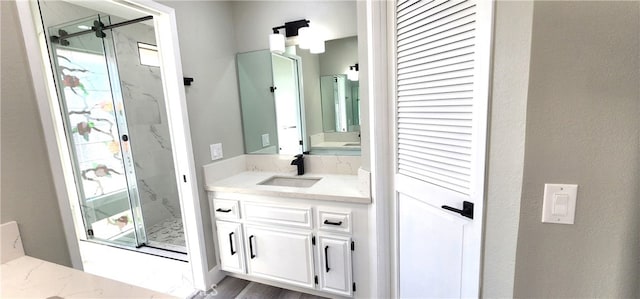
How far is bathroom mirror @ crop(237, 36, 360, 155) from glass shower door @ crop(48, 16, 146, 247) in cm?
159

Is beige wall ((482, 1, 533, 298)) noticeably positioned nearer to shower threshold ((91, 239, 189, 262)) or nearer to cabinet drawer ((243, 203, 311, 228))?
cabinet drawer ((243, 203, 311, 228))

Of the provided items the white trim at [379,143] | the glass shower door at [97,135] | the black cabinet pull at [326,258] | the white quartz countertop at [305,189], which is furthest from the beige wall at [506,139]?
the glass shower door at [97,135]

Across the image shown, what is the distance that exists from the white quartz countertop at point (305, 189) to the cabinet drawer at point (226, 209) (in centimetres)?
10

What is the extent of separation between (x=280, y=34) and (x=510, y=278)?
2116 mm

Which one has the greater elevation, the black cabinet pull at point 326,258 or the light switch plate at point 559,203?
the light switch plate at point 559,203

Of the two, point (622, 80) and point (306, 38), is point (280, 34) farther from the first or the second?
point (622, 80)

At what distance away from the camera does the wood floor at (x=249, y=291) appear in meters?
2.00

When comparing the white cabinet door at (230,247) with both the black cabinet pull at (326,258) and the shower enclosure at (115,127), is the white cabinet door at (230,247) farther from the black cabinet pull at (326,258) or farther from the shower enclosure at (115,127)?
the shower enclosure at (115,127)

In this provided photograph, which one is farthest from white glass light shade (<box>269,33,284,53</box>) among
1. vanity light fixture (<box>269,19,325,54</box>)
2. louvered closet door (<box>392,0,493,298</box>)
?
louvered closet door (<box>392,0,493,298</box>)

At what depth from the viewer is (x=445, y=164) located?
1.13 metres

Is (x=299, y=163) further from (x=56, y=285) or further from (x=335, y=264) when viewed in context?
(x=56, y=285)

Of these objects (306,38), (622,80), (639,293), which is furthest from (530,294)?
(306,38)

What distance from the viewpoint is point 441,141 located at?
1.14 m

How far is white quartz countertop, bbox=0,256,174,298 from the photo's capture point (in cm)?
71
